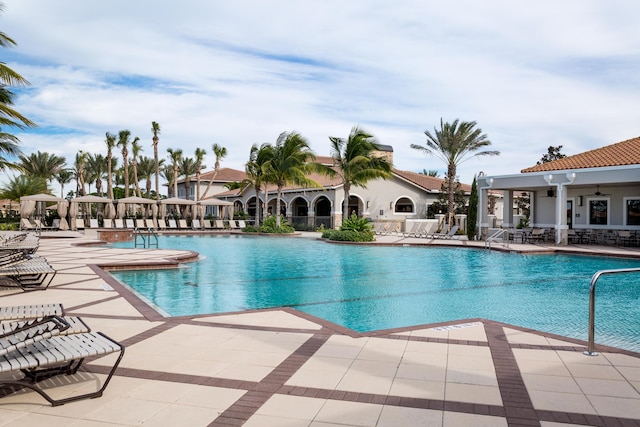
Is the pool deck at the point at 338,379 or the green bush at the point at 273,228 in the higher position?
the green bush at the point at 273,228

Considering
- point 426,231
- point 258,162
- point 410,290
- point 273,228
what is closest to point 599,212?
point 426,231

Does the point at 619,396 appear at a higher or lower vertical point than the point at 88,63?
lower

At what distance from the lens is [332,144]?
28797 mm

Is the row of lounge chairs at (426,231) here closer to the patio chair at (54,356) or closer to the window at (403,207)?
the window at (403,207)

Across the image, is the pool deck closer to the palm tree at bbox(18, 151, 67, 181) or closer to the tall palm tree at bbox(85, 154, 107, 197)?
the palm tree at bbox(18, 151, 67, 181)

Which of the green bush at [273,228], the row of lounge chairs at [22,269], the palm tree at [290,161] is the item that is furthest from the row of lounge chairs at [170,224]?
the row of lounge chairs at [22,269]

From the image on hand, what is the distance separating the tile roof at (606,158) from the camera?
2070cm

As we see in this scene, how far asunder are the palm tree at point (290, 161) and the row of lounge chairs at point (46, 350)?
89.3 feet

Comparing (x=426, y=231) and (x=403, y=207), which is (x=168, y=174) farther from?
(x=426, y=231)

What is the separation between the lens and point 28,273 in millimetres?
8453

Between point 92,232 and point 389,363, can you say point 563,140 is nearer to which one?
point 92,232

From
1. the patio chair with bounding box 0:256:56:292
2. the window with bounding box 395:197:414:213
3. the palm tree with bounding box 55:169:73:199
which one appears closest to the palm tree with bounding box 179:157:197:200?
the palm tree with bounding box 55:169:73:199

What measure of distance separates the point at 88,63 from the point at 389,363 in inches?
747

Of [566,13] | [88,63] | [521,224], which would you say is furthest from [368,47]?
[521,224]
